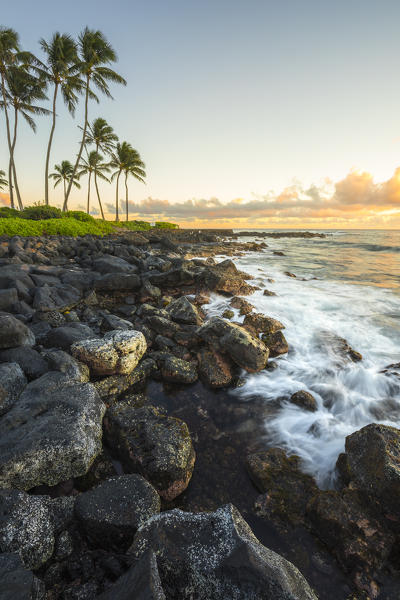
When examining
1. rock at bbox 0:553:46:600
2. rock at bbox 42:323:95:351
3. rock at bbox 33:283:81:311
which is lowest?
rock at bbox 0:553:46:600

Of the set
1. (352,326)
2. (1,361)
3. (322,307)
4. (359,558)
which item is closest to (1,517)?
(1,361)

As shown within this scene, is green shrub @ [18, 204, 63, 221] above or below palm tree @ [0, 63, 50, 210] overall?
below

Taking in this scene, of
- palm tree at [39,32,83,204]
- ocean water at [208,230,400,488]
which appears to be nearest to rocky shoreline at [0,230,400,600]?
ocean water at [208,230,400,488]

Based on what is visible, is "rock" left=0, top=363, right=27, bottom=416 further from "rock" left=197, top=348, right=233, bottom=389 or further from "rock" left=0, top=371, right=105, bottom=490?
"rock" left=197, top=348, right=233, bottom=389

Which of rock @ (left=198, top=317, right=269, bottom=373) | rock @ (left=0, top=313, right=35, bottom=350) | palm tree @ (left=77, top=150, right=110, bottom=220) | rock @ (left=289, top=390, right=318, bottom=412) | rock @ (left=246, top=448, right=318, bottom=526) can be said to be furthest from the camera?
palm tree @ (left=77, top=150, right=110, bottom=220)

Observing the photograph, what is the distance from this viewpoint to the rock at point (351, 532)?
237 cm

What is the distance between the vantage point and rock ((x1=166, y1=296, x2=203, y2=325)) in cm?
690

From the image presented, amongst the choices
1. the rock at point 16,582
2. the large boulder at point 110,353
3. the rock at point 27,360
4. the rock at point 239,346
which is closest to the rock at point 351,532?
the rock at point 16,582

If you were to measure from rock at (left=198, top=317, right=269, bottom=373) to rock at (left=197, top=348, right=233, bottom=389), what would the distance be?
0.18m

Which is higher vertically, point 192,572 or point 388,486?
point 192,572

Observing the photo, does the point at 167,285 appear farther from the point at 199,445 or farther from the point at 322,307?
the point at 199,445

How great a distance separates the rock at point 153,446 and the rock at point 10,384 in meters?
1.22

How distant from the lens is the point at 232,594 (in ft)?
5.27

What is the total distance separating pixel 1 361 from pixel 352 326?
909 cm
